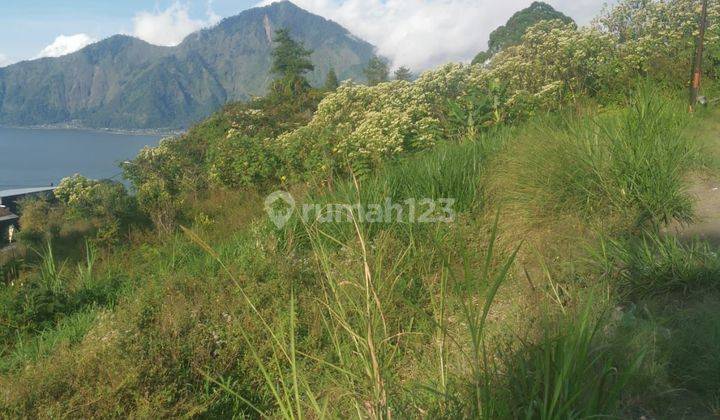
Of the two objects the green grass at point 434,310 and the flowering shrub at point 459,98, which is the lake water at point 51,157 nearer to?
the flowering shrub at point 459,98

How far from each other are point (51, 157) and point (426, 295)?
3093 centimetres

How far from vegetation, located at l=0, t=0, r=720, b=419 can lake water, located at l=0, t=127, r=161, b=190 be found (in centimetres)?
1085

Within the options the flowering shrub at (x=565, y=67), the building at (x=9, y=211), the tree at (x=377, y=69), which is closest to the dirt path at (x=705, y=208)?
the flowering shrub at (x=565, y=67)

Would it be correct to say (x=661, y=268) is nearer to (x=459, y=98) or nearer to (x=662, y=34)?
(x=459, y=98)

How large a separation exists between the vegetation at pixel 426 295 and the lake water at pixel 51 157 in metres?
10.8

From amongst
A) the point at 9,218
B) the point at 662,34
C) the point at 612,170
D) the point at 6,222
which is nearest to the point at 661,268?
the point at 612,170

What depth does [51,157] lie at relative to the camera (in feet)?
95.3

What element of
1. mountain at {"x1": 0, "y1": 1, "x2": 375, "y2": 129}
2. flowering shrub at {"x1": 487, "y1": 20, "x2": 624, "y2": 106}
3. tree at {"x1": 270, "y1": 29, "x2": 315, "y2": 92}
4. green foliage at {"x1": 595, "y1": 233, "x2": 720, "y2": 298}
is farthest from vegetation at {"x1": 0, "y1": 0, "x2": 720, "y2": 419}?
tree at {"x1": 270, "y1": 29, "x2": 315, "y2": 92}

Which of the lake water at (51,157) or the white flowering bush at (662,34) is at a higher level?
the white flowering bush at (662,34)

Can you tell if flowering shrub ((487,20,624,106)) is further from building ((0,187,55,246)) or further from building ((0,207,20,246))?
building ((0,187,55,246))

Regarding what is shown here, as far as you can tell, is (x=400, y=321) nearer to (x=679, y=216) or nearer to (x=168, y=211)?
(x=679, y=216)

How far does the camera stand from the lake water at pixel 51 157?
20625 millimetres

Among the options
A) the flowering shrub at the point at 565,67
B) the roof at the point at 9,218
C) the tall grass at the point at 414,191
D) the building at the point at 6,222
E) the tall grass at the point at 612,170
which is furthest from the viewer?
the roof at the point at 9,218

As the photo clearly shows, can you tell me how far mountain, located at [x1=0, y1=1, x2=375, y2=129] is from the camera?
62.5m
